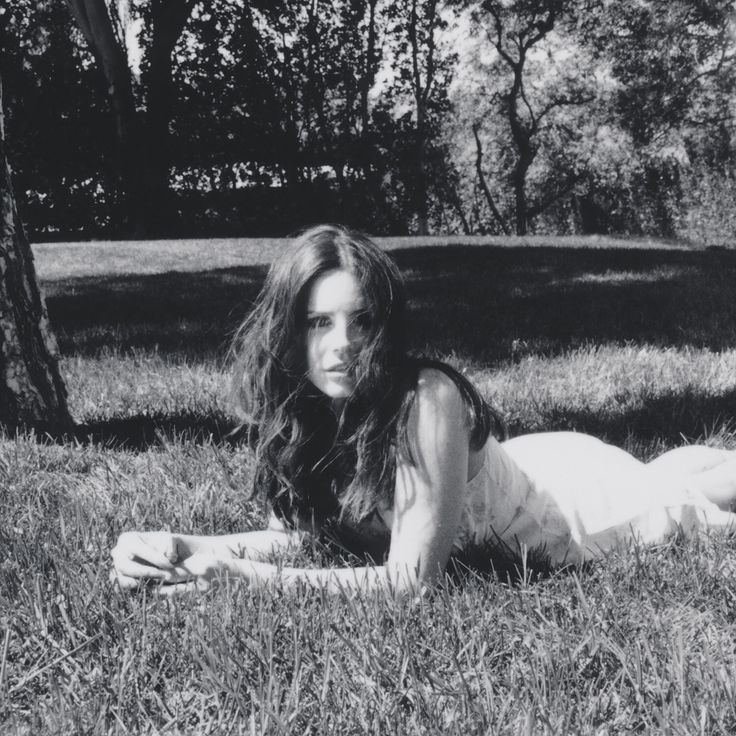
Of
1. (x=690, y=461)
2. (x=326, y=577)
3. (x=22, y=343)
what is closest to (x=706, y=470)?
(x=690, y=461)

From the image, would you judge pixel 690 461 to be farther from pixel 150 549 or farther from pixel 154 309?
pixel 154 309

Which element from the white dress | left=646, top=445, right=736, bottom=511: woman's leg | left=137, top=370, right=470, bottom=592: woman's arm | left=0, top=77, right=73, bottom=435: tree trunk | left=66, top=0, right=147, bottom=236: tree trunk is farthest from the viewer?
left=66, top=0, right=147, bottom=236: tree trunk

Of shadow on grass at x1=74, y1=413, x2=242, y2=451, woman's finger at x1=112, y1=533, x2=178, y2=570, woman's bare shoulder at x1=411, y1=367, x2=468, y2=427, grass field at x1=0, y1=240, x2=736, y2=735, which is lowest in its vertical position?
grass field at x1=0, y1=240, x2=736, y2=735

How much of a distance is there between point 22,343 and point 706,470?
2.81 m

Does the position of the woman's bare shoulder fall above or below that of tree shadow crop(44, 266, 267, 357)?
above

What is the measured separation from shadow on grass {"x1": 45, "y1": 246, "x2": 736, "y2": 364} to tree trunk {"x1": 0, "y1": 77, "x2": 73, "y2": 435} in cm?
129

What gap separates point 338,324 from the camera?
6.89ft

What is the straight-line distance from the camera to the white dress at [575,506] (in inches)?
96.4

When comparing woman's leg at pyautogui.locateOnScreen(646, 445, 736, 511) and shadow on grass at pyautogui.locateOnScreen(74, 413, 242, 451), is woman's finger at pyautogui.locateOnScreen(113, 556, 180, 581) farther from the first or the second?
woman's leg at pyautogui.locateOnScreen(646, 445, 736, 511)

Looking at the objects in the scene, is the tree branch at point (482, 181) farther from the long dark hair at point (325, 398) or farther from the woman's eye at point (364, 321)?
the woman's eye at point (364, 321)

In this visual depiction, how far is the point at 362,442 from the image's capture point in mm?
2119

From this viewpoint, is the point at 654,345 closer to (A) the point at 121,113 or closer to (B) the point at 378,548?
(B) the point at 378,548

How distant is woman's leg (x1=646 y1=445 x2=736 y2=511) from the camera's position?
2801 millimetres

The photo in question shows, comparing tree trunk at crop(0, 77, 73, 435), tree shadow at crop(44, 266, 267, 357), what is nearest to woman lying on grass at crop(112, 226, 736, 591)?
tree trunk at crop(0, 77, 73, 435)
